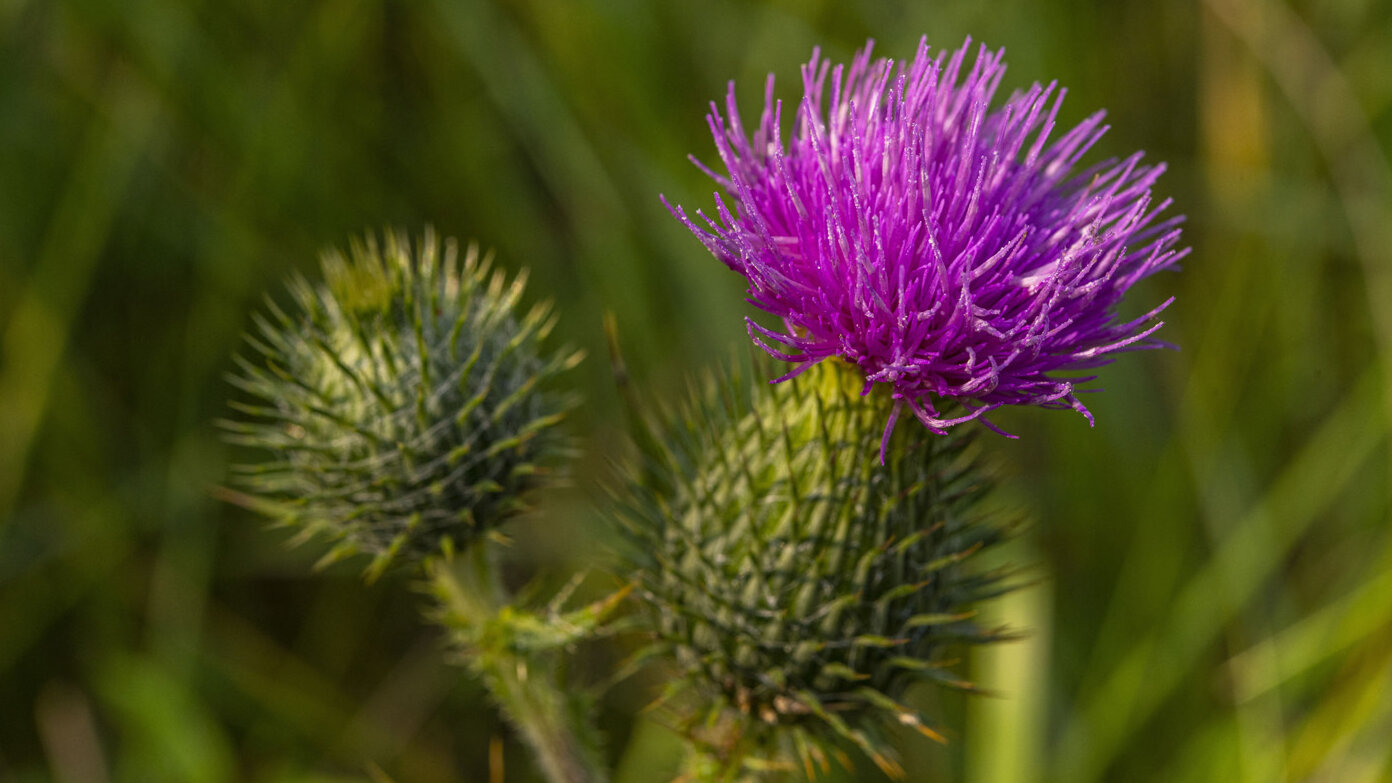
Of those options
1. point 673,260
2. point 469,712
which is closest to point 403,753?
point 469,712

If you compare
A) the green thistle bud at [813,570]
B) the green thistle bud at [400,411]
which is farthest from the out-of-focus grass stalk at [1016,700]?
the green thistle bud at [400,411]

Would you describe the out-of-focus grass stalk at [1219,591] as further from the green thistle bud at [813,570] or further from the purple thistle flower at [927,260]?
the purple thistle flower at [927,260]

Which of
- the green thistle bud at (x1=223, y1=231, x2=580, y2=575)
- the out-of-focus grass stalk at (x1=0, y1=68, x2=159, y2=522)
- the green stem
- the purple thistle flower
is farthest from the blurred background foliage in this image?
the purple thistle flower

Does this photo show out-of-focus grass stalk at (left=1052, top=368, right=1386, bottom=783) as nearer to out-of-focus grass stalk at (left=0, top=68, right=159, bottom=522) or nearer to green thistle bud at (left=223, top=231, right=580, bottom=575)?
green thistle bud at (left=223, top=231, right=580, bottom=575)

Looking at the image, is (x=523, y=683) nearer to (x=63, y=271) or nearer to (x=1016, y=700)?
(x=1016, y=700)

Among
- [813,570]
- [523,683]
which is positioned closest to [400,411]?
[523,683]

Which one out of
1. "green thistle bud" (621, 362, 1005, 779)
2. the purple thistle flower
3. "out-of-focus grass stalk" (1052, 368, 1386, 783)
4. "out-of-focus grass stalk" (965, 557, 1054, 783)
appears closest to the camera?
the purple thistle flower

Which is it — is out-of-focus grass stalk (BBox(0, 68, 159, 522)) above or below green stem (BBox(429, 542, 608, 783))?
above
